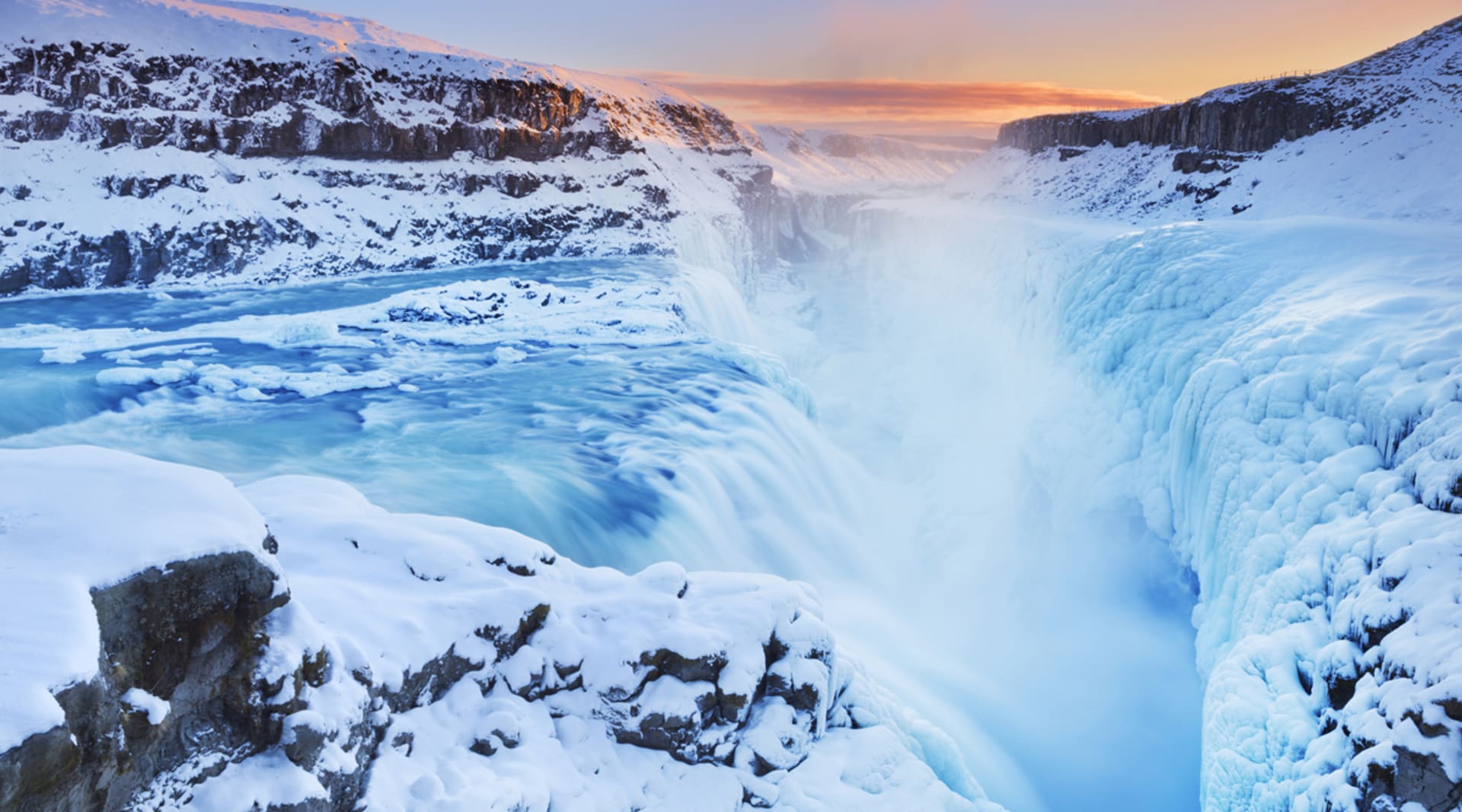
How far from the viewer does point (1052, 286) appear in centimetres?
2153

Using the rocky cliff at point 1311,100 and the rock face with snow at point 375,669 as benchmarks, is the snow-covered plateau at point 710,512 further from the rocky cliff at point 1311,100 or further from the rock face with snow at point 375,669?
the rocky cliff at point 1311,100

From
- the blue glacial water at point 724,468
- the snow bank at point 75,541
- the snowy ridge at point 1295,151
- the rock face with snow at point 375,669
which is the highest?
the snowy ridge at point 1295,151

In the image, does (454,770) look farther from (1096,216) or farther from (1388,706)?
(1096,216)

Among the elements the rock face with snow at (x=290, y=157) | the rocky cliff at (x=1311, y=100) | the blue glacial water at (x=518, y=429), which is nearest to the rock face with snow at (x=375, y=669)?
the blue glacial water at (x=518, y=429)

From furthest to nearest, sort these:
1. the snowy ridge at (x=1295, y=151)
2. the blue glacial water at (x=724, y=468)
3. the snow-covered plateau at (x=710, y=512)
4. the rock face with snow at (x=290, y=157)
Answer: the rock face with snow at (x=290, y=157)
the snowy ridge at (x=1295, y=151)
the blue glacial water at (x=724, y=468)
the snow-covered plateau at (x=710, y=512)

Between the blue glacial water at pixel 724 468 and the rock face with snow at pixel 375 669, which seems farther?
the blue glacial water at pixel 724 468

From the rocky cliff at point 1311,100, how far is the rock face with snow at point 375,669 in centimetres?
4171

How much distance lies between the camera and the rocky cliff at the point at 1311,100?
117 ft

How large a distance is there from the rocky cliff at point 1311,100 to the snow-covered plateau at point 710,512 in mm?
1890

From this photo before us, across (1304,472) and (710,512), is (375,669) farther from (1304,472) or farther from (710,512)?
(1304,472)

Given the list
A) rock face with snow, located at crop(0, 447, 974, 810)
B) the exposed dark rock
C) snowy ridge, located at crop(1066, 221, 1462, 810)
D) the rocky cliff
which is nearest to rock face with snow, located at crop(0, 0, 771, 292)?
the rocky cliff

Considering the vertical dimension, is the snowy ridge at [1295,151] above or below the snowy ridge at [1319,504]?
above

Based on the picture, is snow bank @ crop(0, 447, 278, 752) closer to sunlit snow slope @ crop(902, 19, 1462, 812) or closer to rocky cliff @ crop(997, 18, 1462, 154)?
sunlit snow slope @ crop(902, 19, 1462, 812)

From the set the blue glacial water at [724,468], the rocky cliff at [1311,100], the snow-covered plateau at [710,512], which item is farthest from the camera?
the rocky cliff at [1311,100]
